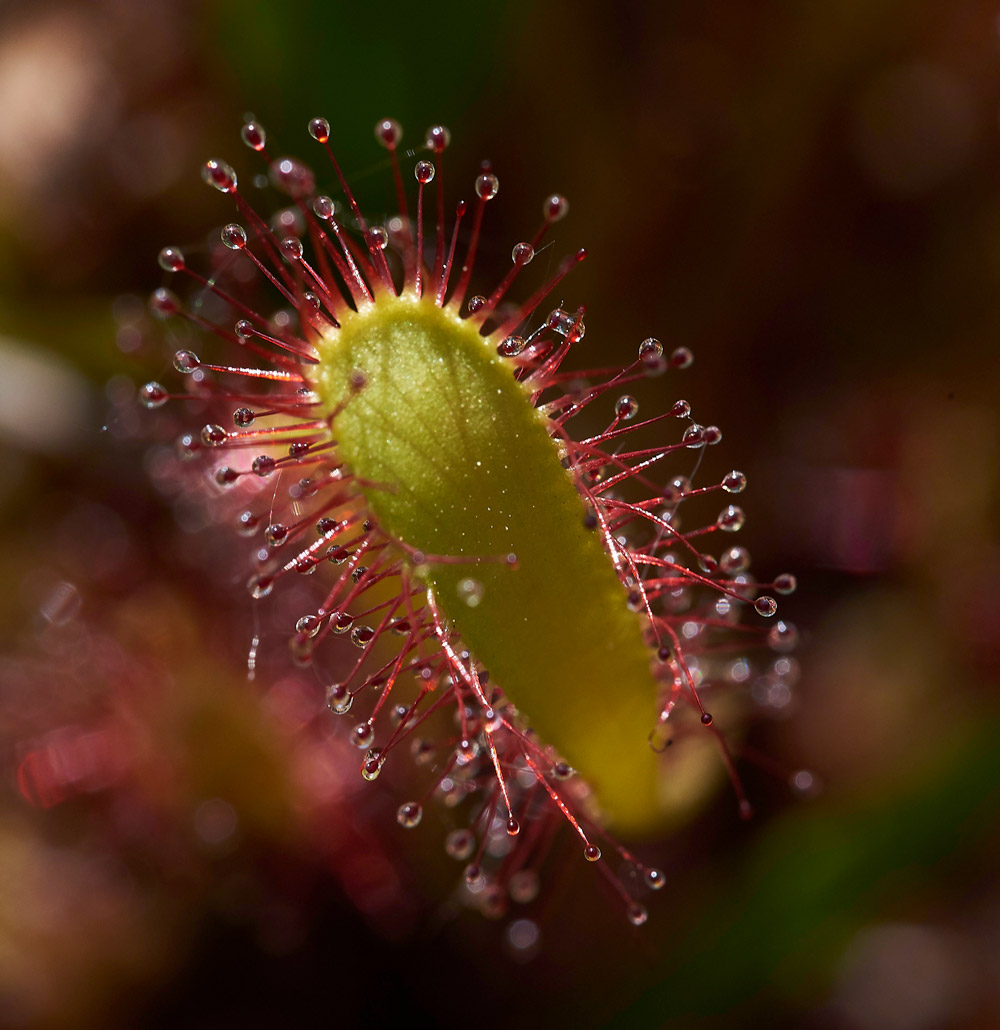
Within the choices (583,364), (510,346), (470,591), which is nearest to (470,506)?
(470,591)

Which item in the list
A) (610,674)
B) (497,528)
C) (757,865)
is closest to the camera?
(497,528)

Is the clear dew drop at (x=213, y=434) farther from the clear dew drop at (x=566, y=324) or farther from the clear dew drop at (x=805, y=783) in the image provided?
the clear dew drop at (x=805, y=783)

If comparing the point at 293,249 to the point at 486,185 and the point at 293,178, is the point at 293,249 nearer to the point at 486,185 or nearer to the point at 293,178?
the point at 293,178

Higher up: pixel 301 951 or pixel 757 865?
pixel 301 951

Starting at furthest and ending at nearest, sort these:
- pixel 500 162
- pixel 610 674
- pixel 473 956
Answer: pixel 500 162
pixel 473 956
pixel 610 674

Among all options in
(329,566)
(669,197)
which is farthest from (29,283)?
(669,197)

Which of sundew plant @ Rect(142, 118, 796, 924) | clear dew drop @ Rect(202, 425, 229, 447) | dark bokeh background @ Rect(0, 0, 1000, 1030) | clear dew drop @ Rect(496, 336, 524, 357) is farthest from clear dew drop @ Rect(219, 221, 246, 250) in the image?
dark bokeh background @ Rect(0, 0, 1000, 1030)

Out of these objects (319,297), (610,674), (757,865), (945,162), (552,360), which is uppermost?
(319,297)

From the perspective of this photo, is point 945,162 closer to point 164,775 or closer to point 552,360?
point 552,360
